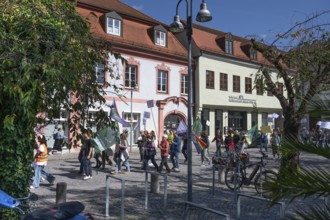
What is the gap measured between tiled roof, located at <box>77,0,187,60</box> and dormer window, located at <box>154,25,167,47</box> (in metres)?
0.34

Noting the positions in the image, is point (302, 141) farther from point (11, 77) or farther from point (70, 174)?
point (70, 174)

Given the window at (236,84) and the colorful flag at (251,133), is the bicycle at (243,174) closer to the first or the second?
the colorful flag at (251,133)

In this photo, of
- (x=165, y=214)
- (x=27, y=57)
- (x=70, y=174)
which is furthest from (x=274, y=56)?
(x=70, y=174)

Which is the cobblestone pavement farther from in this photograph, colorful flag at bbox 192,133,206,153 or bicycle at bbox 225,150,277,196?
colorful flag at bbox 192,133,206,153

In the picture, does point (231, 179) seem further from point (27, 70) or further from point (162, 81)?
point (162, 81)

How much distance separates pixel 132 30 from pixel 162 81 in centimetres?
437

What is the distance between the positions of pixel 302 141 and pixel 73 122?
17.7 ft

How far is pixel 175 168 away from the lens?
643 inches

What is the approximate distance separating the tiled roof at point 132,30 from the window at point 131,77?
4.68 ft

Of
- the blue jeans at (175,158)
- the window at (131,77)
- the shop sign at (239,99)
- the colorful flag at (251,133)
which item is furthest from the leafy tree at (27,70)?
the shop sign at (239,99)

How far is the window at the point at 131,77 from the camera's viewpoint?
27344 millimetres

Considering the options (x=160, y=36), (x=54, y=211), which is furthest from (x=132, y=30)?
(x=54, y=211)

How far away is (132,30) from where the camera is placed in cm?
2850

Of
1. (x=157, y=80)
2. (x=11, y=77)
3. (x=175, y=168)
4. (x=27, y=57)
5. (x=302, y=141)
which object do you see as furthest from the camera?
(x=157, y=80)
